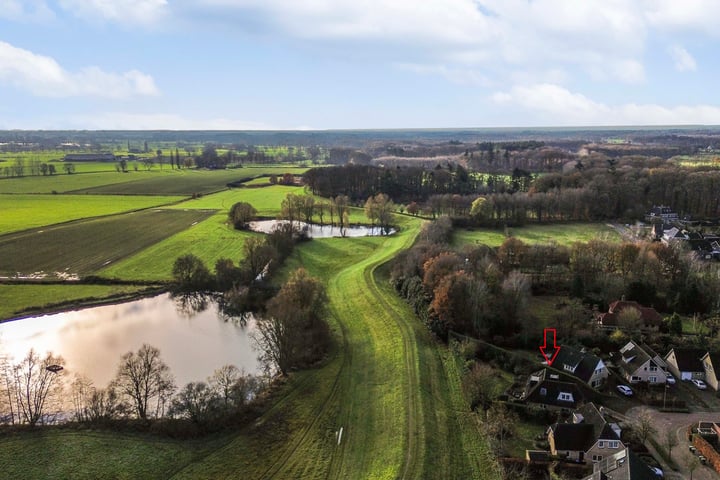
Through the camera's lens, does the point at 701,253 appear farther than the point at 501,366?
Yes

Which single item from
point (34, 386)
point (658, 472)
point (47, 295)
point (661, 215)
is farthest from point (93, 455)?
point (661, 215)

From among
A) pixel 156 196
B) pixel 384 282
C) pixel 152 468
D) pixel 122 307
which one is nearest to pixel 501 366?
pixel 384 282

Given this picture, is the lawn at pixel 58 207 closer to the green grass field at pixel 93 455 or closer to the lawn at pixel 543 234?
the green grass field at pixel 93 455

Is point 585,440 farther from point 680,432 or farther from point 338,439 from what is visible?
point 338,439

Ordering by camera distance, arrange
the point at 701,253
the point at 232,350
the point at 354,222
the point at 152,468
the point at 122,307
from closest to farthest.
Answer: the point at 152,468, the point at 232,350, the point at 122,307, the point at 701,253, the point at 354,222

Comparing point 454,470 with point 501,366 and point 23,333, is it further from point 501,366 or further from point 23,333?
point 23,333

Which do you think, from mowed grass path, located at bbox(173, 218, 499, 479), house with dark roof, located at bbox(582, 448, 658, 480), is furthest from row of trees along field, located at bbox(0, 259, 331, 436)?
house with dark roof, located at bbox(582, 448, 658, 480)
